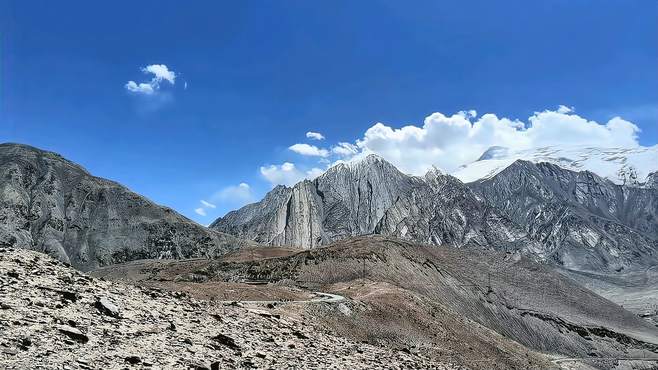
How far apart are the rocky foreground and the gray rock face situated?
450ft

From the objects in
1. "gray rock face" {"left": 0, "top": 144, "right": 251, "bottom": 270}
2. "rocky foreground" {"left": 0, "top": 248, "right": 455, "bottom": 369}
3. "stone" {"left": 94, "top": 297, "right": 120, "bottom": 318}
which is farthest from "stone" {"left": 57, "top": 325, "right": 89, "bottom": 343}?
"gray rock face" {"left": 0, "top": 144, "right": 251, "bottom": 270}

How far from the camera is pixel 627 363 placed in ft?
281

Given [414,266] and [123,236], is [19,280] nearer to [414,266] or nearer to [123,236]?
[414,266]

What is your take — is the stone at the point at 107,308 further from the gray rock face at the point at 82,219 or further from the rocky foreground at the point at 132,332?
the gray rock face at the point at 82,219

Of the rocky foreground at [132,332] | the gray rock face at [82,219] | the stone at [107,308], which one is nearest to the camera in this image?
the rocky foreground at [132,332]

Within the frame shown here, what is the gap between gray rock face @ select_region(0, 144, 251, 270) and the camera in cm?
14975

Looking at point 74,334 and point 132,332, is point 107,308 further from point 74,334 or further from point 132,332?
point 74,334

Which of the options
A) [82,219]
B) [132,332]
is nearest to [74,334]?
[132,332]

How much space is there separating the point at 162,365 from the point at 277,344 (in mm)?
6956

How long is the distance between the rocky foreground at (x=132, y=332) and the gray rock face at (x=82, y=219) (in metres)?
137

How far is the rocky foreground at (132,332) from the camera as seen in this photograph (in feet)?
43.4

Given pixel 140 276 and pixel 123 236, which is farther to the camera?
pixel 123 236

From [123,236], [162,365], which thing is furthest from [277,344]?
[123,236]

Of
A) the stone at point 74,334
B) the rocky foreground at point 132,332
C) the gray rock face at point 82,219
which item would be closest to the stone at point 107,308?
the rocky foreground at point 132,332
